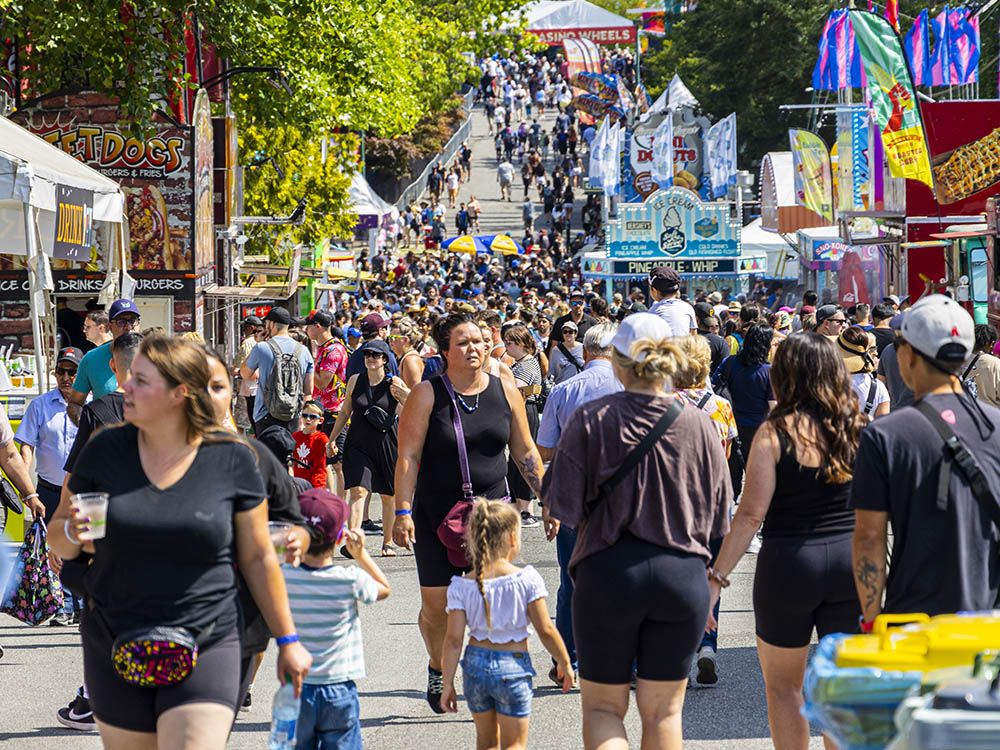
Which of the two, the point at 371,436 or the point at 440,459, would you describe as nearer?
the point at 440,459

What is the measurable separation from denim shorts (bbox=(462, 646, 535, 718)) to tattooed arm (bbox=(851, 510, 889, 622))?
151 cm

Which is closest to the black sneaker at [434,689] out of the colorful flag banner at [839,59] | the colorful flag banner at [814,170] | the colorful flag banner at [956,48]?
the colorful flag banner at [956,48]

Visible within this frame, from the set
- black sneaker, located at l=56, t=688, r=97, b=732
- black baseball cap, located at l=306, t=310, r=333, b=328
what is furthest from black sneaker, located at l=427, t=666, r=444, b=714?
black baseball cap, located at l=306, t=310, r=333, b=328

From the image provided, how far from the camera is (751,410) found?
1138 cm

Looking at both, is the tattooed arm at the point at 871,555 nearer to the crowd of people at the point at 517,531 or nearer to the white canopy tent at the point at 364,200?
the crowd of people at the point at 517,531

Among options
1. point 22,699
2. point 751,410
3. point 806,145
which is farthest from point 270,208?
point 22,699

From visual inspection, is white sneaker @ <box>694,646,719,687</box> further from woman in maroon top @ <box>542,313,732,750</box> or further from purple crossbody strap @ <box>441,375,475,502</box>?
woman in maroon top @ <box>542,313,732,750</box>

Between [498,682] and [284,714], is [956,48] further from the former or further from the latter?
[284,714]

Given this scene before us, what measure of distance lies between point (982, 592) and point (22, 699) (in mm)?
4849

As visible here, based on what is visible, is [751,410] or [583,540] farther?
[751,410]

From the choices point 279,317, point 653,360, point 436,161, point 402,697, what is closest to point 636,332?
point 653,360

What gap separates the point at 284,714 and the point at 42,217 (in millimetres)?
7591

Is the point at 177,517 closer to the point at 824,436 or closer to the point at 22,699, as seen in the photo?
the point at 824,436

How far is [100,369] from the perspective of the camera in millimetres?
7914
